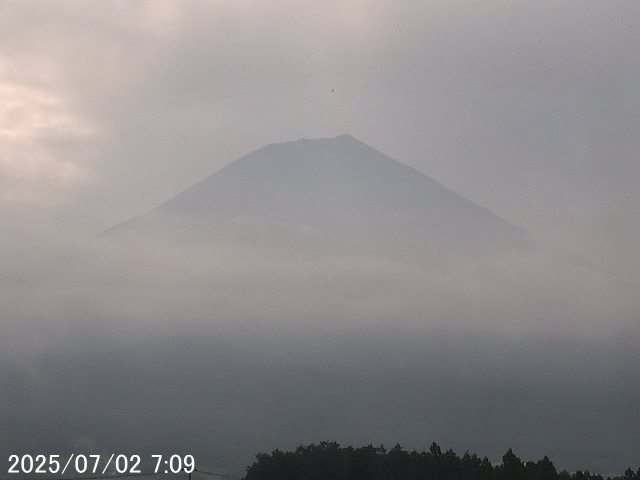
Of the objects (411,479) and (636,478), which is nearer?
(636,478)

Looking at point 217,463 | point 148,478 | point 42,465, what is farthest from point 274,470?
point 217,463

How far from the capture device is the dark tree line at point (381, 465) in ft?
154

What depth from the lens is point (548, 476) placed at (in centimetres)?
4569

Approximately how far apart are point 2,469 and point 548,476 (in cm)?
3128

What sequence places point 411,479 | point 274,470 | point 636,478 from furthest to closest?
point 274,470 → point 411,479 → point 636,478

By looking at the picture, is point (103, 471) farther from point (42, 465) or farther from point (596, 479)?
point (596, 479)

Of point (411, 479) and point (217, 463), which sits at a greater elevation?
point (217, 463)

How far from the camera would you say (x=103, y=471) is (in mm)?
44344

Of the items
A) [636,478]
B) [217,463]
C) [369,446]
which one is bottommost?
[636,478]

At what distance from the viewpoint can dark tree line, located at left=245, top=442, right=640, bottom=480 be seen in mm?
47000

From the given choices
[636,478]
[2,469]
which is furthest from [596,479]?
[2,469]

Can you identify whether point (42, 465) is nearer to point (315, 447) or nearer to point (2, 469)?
point (2, 469)

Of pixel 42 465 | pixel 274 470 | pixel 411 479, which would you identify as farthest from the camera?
pixel 274 470

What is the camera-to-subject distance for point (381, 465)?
5050 cm
